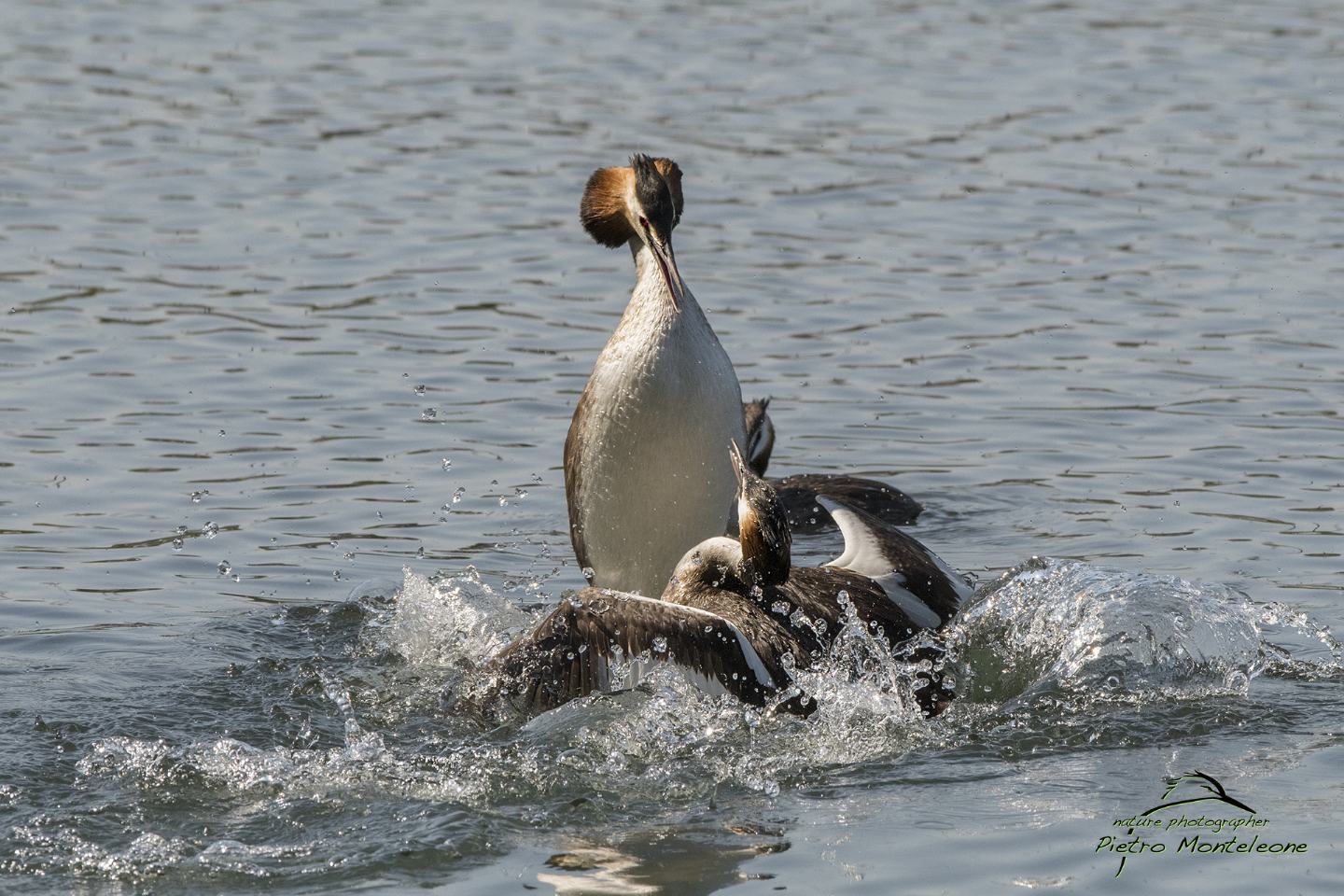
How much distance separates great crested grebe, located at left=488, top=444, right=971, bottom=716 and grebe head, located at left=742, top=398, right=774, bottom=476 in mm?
2619

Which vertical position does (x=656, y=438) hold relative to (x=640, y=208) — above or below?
below

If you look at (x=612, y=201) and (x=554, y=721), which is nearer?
(x=554, y=721)

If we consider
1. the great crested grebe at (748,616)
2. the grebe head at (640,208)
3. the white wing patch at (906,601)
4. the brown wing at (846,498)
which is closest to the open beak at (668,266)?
the grebe head at (640,208)

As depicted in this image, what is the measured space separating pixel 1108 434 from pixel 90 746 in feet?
21.6

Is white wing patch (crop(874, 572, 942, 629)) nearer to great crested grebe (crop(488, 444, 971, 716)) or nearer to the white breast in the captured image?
great crested grebe (crop(488, 444, 971, 716))

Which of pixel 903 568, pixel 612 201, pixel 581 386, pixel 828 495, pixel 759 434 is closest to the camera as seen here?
pixel 903 568

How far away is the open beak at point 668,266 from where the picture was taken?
28.0 feet

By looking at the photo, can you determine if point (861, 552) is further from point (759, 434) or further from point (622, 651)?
point (759, 434)

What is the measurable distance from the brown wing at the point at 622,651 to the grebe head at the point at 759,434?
385 cm

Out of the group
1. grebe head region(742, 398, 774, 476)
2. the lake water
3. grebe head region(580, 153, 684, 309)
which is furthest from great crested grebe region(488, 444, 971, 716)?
grebe head region(742, 398, 774, 476)

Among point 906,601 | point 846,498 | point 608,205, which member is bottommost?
point 846,498

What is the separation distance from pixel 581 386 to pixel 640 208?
156 inches

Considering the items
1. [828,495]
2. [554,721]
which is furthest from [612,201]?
[554,721]

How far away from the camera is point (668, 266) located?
859cm
